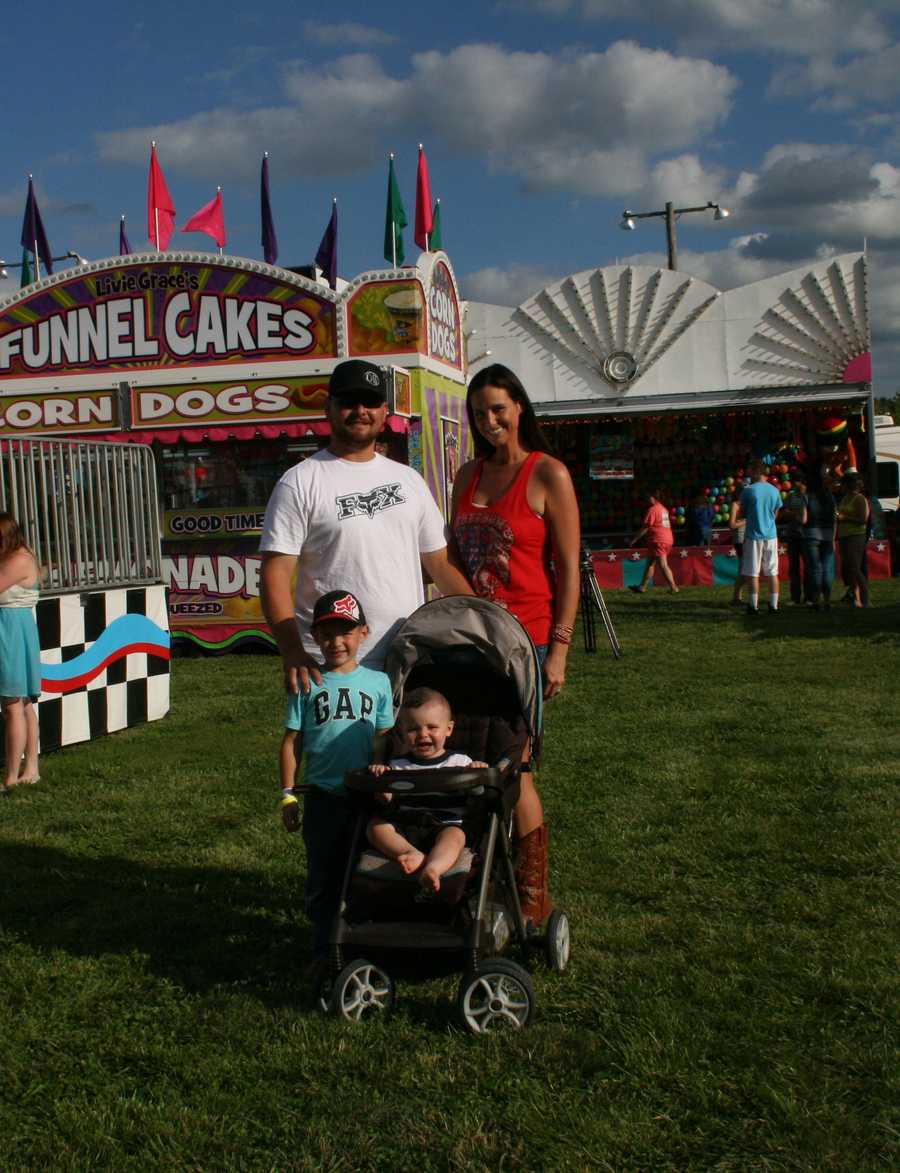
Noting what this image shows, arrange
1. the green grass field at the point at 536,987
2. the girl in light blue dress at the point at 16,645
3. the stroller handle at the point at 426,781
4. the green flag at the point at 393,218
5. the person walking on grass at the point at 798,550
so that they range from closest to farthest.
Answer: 1. the green grass field at the point at 536,987
2. the stroller handle at the point at 426,781
3. the girl in light blue dress at the point at 16,645
4. the person walking on grass at the point at 798,550
5. the green flag at the point at 393,218

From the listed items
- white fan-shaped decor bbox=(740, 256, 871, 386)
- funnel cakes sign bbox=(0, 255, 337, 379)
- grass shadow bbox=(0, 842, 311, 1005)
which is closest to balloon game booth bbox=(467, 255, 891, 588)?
white fan-shaped decor bbox=(740, 256, 871, 386)

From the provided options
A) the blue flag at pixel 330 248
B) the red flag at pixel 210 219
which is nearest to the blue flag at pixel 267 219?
the blue flag at pixel 330 248

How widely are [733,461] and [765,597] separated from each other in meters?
6.15

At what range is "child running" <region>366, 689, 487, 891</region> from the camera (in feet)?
11.9

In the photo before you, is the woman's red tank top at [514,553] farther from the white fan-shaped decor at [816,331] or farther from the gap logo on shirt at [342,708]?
the white fan-shaped decor at [816,331]

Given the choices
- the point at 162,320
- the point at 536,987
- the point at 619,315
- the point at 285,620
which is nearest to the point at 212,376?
the point at 162,320

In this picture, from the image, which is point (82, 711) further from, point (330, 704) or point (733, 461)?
point (733, 461)

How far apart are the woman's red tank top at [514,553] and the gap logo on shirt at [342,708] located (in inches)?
24.1

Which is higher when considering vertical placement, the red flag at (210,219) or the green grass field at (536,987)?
the red flag at (210,219)

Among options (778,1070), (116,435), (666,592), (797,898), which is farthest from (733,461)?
(778,1070)

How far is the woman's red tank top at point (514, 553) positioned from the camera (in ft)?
13.8

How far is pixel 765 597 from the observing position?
1764 centimetres

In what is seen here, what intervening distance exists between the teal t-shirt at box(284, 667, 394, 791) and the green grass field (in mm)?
716

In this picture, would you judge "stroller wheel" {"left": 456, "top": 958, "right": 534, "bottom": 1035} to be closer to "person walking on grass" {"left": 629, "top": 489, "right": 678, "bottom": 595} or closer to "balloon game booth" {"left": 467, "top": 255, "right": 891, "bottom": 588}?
"person walking on grass" {"left": 629, "top": 489, "right": 678, "bottom": 595}
